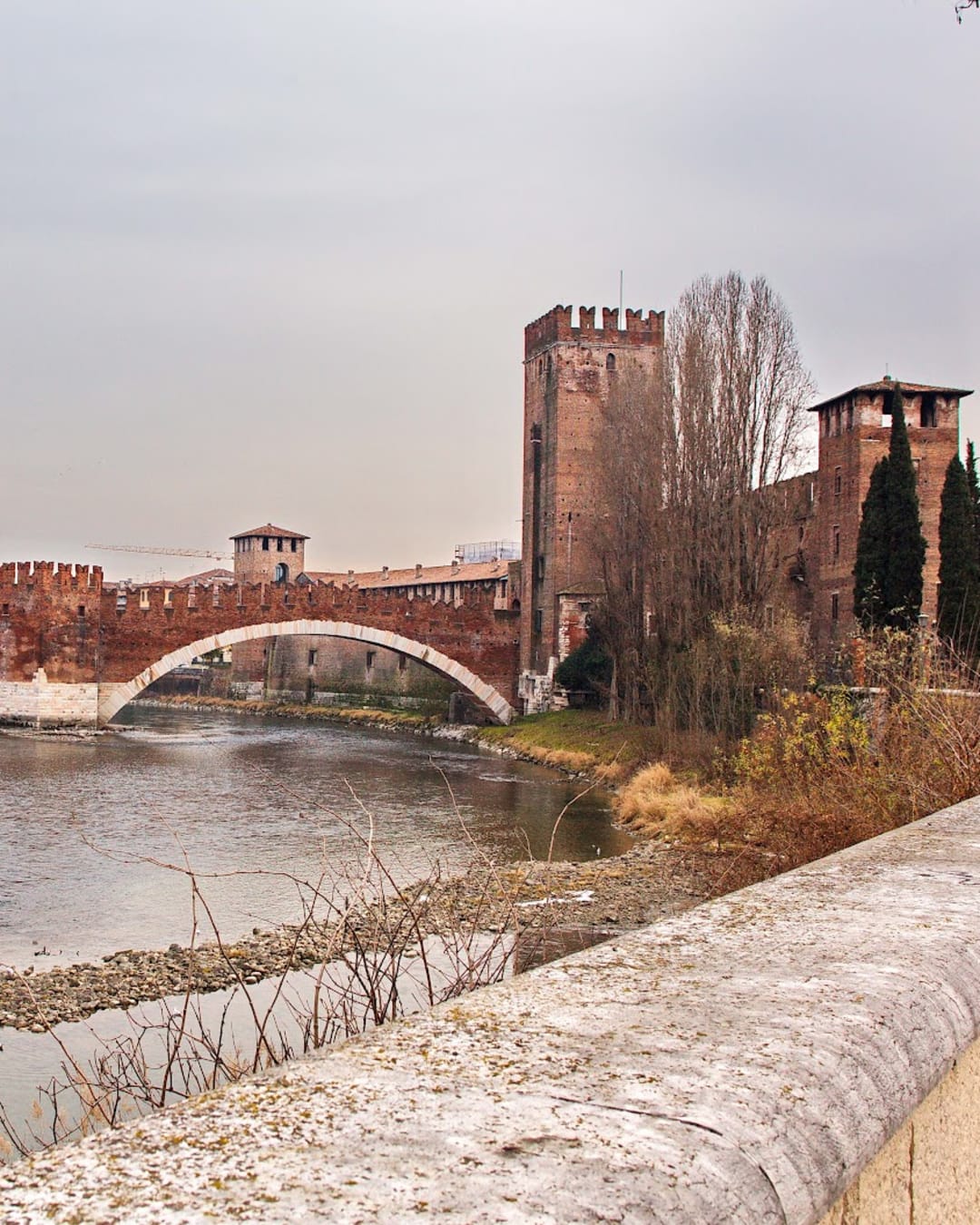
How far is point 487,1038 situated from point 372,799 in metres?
17.8

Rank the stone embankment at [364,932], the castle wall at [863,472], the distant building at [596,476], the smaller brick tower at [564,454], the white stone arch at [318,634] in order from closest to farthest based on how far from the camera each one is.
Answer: the stone embankment at [364,932]
the castle wall at [863,472]
the distant building at [596,476]
the white stone arch at [318,634]
the smaller brick tower at [564,454]

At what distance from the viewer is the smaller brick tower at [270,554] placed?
5903 cm

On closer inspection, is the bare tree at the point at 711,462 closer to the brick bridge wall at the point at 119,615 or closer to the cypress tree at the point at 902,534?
the cypress tree at the point at 902,534

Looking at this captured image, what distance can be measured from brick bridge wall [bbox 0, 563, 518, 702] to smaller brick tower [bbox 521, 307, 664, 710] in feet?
12.8

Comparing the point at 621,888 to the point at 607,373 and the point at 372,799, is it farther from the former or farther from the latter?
the point at 607,373

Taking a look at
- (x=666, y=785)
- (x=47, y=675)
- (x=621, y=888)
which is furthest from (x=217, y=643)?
(x=621, y=888)

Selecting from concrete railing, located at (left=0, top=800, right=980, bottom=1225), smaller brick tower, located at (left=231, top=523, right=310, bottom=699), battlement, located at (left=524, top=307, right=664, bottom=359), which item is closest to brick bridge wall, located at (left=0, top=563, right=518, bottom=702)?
battlement, located at (left=524, top=307, right=664, bottom=359)

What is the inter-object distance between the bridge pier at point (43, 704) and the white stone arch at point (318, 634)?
1.75 ft

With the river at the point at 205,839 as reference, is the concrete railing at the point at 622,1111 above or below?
above

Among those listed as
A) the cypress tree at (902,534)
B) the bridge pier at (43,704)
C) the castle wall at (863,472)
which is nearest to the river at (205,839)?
the bridge pier at (43,704)

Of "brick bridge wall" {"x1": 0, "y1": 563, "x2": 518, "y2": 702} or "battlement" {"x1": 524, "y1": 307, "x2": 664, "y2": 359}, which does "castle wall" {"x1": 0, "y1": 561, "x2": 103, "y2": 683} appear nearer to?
"brick bridge wall" {"x1": 0, "y1": 563, "x2": 518, "y2": 702}

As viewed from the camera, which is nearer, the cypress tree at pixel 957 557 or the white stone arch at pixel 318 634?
the cypress tree at pixel 957 557

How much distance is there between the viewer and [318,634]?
33.7 meters

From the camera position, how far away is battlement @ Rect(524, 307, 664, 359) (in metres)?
34.2
